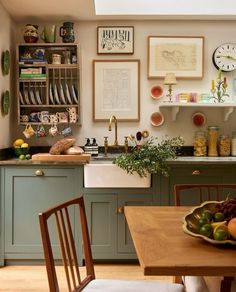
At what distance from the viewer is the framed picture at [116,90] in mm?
3969

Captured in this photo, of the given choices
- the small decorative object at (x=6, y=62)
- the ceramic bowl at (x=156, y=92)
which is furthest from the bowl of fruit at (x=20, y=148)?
the ceramic bowl at (x=156, y=92)

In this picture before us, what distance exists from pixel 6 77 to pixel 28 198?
1101 millimetres

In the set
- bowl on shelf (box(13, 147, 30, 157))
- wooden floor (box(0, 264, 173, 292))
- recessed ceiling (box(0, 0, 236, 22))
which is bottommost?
wooden floor (box(0, 264, 173, 292))

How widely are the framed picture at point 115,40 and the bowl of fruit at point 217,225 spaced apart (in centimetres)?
262

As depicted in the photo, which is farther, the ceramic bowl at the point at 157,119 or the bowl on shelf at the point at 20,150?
the ceramic bowl at the point at 157,119

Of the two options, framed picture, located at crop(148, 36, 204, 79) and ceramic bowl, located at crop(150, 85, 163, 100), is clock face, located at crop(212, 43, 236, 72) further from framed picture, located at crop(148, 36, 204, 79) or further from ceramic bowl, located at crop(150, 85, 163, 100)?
ceramic bowl, located at crop(150, 85, 163, 100)

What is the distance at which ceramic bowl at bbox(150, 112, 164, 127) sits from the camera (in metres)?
3.97

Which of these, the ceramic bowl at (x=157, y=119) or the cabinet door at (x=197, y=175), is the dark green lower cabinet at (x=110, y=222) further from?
the ceramic bowl at (x=157, y=119)

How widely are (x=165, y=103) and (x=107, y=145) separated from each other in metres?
0.66

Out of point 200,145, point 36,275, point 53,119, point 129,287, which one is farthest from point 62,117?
point 129,287

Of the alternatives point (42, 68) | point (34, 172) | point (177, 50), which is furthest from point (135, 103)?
point (34, 172)

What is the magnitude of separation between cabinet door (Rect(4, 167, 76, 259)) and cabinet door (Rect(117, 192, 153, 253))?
40cm

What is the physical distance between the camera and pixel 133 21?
3971mm

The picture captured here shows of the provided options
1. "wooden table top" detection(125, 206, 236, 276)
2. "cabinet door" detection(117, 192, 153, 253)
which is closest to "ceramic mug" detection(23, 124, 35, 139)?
"cabinet door" detection(117, 192, 153, 253)
